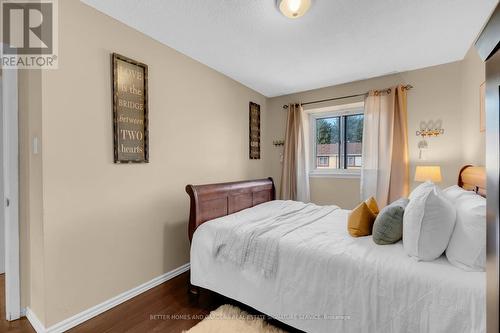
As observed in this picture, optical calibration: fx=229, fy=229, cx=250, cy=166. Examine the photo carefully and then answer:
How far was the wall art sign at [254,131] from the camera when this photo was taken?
12.6 feet

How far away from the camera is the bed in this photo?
3.76 ft

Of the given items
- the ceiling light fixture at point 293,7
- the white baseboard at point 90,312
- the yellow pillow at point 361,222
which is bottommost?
the white baseboard at point 90,312

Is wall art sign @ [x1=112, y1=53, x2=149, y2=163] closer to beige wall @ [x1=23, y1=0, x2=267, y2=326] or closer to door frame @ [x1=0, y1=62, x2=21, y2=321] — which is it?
beige wall @ [x1=23, y1=0, x2=267, y2=326]

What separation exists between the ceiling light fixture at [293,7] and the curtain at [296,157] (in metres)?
2.03

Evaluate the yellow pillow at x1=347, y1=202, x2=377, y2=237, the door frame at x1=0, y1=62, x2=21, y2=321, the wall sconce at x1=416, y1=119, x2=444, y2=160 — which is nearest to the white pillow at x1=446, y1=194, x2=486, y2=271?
the yellow pillow at x1=347, y1=202, x2=377, y2=237

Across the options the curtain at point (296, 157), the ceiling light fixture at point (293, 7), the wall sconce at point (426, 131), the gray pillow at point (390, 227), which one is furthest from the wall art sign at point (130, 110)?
the wall sconce at point (426, 131)

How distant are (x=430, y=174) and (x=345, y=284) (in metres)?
2.00

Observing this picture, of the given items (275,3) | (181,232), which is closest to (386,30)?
(275,3)

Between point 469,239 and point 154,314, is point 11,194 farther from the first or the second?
point 469,239

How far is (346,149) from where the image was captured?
144 inches

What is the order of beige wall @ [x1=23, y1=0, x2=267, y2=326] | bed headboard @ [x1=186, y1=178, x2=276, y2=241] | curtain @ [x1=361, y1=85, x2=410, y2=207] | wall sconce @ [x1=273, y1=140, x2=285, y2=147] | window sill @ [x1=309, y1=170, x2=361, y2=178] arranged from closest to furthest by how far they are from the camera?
beige wall @ [x1=23, y1=0, x2=267, y2=326] < bed headboard @ [x1=186, y1=178, x2=276, y2=241] < curtain @ [x1=361, y1=85, x2=410, y2=207] < window sill @ [x1=309, y1=170, x2=361, y2=178] < wall sconce @ [x1=273, y1=140, x2=285, y2=147]

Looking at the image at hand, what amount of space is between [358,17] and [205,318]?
279 centimetres

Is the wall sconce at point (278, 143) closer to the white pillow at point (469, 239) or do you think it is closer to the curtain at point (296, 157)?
the curtain at point (296, 157)

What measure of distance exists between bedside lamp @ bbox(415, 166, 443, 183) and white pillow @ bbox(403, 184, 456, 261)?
144 centimetres
